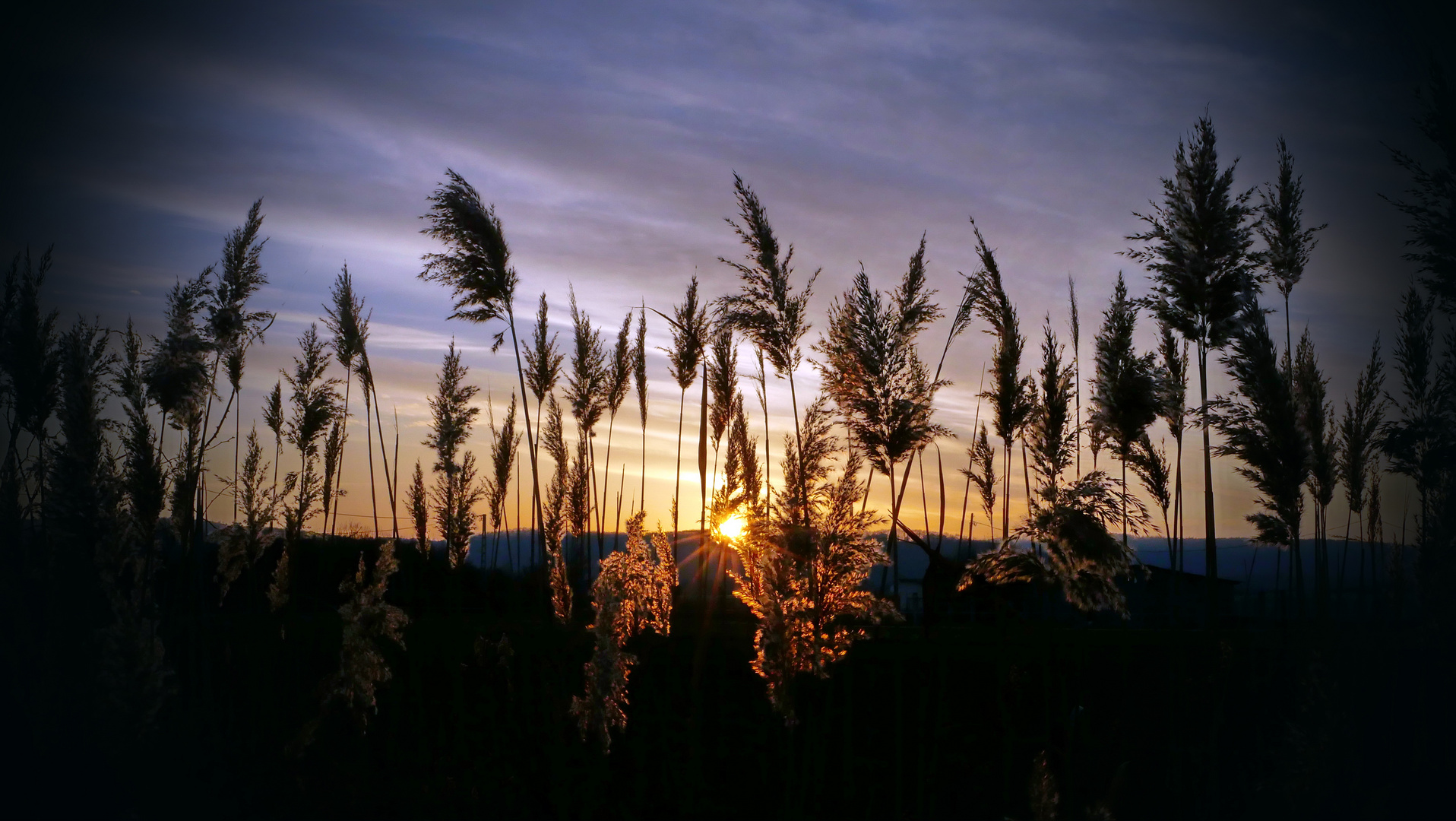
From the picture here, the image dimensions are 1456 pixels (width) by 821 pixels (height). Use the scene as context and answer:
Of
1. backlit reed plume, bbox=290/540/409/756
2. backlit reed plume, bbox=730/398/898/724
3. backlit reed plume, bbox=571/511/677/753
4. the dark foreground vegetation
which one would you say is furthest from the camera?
backlit reed plume, bbox=290/540/409/756

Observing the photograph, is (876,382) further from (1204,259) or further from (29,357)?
(29,357)

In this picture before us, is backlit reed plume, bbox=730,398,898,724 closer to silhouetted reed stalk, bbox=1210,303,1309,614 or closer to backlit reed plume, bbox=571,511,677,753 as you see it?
backlit reed plume, bbox=571,511,677,753

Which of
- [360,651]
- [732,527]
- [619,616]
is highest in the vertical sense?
[732,527]

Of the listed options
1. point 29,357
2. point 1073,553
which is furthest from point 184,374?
point 1073,553

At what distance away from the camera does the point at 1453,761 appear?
4957 millimetres

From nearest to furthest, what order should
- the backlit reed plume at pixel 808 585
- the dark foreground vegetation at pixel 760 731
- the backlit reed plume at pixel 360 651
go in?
the backlit reed plume at pixel 808 585, the dark foreground vegetation at pixel 760 731, the backlit reed plume at pixel 360 651

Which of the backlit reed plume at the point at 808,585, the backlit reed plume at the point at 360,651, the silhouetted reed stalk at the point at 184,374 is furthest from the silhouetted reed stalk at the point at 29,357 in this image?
the backlit reed plume at the point at 808,585

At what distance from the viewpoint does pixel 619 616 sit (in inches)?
204

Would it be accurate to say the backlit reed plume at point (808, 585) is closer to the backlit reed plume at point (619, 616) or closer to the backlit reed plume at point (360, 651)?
the backlit reed plume at point (619, 616)

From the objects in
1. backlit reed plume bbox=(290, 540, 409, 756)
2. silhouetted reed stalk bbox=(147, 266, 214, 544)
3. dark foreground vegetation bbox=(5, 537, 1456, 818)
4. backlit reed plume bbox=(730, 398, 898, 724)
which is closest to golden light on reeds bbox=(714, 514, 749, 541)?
Answer: backlit reed plume bbox=(730, 398, 898, 724)

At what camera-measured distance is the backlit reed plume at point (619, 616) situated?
4969mm

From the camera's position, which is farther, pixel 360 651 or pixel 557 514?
pixel 557 514

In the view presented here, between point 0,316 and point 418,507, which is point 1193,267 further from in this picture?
point 418,507

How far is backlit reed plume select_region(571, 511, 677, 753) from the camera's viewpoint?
16.3 ft
